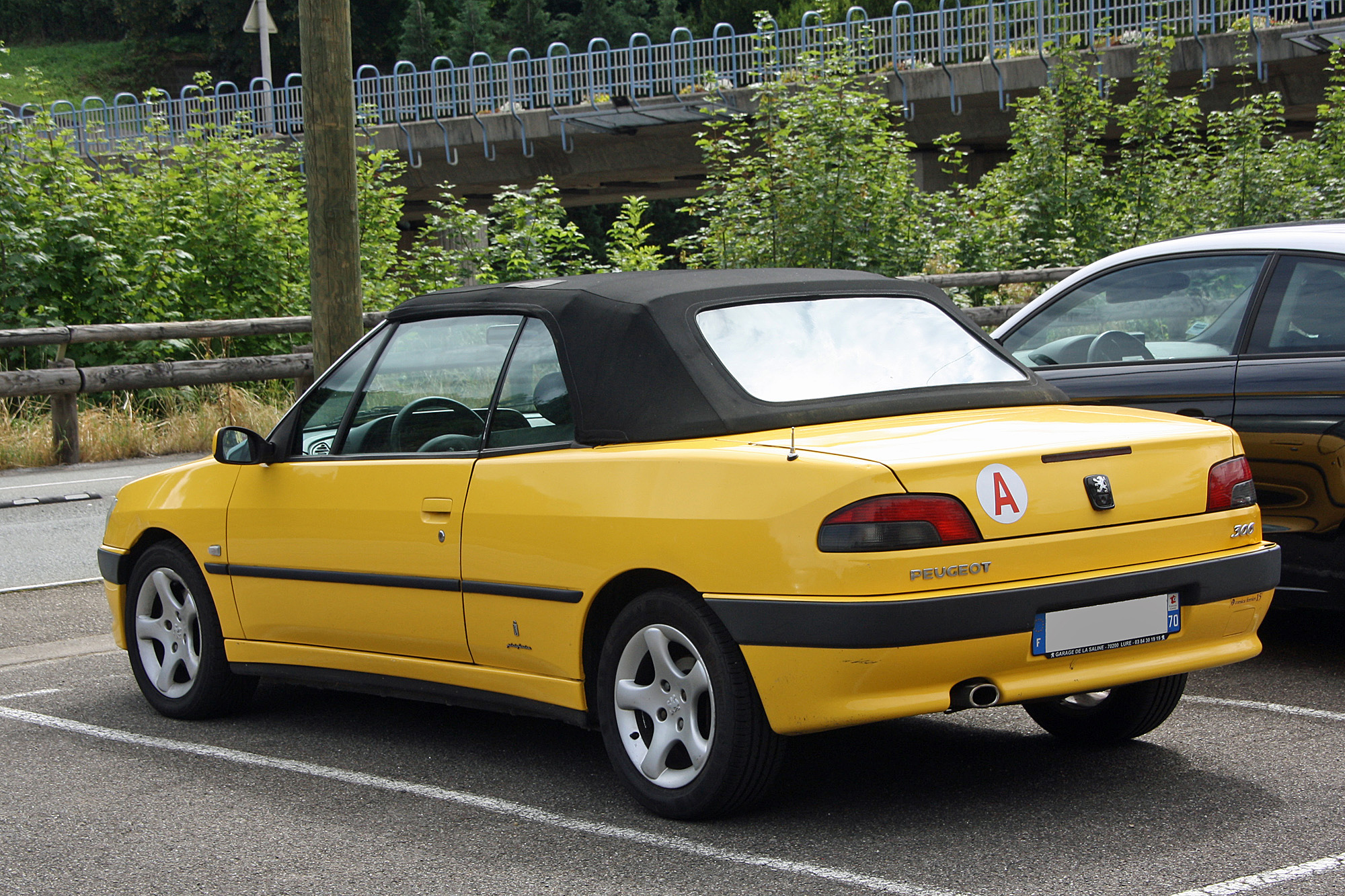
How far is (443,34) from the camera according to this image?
83312mm

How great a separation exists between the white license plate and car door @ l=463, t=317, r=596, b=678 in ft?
4.17

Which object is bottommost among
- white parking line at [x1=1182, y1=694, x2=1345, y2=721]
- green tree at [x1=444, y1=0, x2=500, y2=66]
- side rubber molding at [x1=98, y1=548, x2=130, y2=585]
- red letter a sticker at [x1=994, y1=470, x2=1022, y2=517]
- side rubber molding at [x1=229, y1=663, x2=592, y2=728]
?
white parking line at [x1=1182, y1=694, x2=1345, y2=721]

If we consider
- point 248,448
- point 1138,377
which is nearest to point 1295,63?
point 1138,377

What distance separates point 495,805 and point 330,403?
1655 millimetres

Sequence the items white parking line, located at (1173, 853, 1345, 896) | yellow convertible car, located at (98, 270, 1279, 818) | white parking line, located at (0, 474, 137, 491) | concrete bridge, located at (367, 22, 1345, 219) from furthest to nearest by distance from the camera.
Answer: concrete bridge, located at (367, 22, 1345, 219) → white parking line, located at (0, 474, 137, 491) → yellow convertible car, located at (98, 270, 1279, 818) → white parking line, located at (1173, 853, 1345, 896)

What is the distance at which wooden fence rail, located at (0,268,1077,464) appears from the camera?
14.8m

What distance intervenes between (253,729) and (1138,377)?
3724 mm

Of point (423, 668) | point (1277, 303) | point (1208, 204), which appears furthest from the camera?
point (1208, 204)

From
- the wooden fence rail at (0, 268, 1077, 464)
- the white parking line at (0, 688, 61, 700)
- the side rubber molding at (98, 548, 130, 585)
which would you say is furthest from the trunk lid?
the wooden fence rail at (0, 268, 1077, 464)

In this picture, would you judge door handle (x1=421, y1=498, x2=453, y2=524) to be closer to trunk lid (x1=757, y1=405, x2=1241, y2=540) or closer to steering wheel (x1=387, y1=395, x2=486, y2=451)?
steering wheel (x1=387, y1=395, x2=486, y2=451)

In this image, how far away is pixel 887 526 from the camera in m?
3.85

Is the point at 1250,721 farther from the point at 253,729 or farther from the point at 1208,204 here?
the point at 1208,204

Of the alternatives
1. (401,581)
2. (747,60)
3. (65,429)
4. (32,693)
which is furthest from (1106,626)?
A: (747,60)

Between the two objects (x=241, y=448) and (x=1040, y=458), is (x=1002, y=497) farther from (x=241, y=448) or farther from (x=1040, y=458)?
(x=241, y=448)
